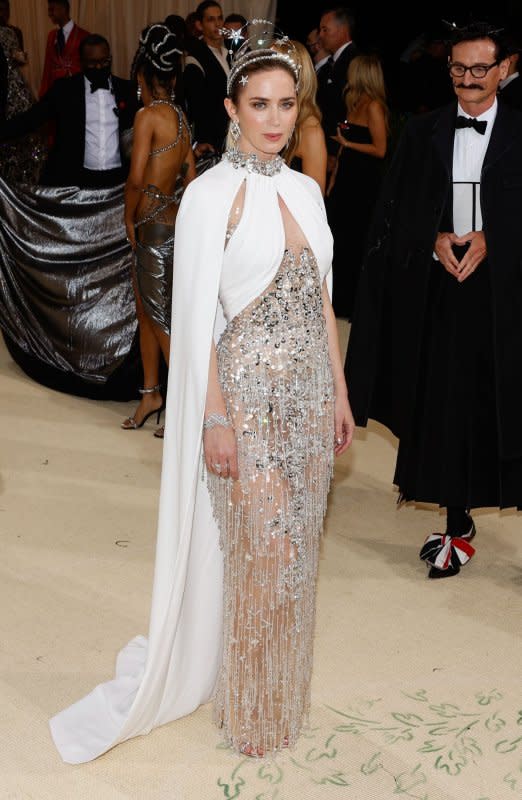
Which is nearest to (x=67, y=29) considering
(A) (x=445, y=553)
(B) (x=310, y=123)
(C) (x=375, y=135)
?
(C) (x=375, y=135)

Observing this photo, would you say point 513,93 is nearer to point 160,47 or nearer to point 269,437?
point 160,47

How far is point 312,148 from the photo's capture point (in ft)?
15.3

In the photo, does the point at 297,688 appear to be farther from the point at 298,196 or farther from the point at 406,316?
the point at 406,316

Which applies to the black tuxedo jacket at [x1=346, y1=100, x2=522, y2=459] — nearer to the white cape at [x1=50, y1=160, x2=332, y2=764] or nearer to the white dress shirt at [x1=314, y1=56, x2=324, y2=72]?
the white cape at [x1=50, y1=160, x2=332, y2=764]

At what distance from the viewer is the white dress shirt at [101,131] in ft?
18.7

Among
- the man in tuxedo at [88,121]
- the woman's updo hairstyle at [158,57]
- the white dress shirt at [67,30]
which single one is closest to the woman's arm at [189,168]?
the woman's updo hairstyle at [158,57]

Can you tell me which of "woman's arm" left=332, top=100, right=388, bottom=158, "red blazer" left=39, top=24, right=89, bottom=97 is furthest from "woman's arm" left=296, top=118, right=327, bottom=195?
"red blazer" left=39, top=24, right=89, bottom=97

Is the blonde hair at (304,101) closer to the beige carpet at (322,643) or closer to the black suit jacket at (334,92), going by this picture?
the beige carpet at (322,643)

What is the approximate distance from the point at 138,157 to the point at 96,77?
4.09 feet

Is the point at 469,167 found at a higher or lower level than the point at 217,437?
higher

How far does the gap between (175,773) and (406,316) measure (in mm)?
1797

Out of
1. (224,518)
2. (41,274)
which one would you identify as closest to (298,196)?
(224,518)

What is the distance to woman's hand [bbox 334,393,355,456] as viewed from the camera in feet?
8.99

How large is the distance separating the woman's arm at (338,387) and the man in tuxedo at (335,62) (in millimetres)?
4607
